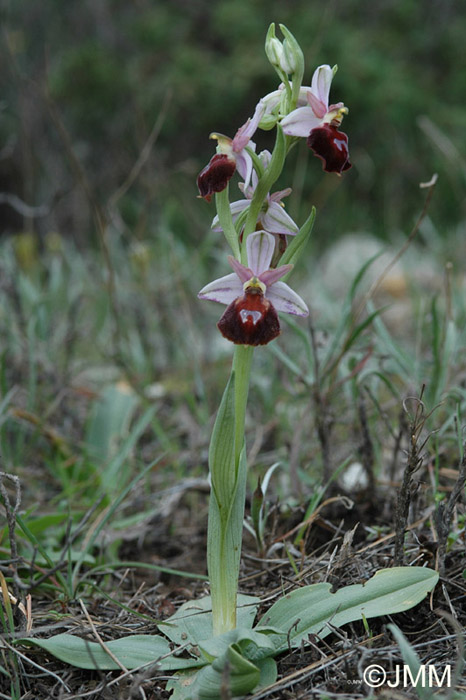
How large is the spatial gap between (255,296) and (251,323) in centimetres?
6

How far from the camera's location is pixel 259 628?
4.18 feet

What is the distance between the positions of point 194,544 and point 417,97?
678 centimetres

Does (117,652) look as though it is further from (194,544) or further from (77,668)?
(194,544)

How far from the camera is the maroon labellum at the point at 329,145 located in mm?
1280

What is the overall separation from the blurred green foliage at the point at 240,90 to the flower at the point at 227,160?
5.19 meters

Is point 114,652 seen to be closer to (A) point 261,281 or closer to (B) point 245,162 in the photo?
(A) point 261,281

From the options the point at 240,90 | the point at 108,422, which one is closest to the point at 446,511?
the point at 108,422

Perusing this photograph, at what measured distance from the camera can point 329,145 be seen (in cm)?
128

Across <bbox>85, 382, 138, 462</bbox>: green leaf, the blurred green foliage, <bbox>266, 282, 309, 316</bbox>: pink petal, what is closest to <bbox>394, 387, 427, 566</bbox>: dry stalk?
<bbox>266, 282, 309, 316</bbox>: pink petal

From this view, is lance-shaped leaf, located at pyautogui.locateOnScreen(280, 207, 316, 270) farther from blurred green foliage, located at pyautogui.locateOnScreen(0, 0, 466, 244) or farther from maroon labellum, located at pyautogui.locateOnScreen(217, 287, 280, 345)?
blurred green foliage, located at pyautogui.locateOnScreen(0, 0, 466, 244)

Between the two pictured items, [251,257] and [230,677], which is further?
[251,257]

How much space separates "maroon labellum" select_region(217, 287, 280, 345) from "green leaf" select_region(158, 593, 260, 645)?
574 millimetres

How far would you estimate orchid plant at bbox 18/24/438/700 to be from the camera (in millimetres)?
1261

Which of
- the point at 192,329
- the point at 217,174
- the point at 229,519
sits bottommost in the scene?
the point at 229,519
